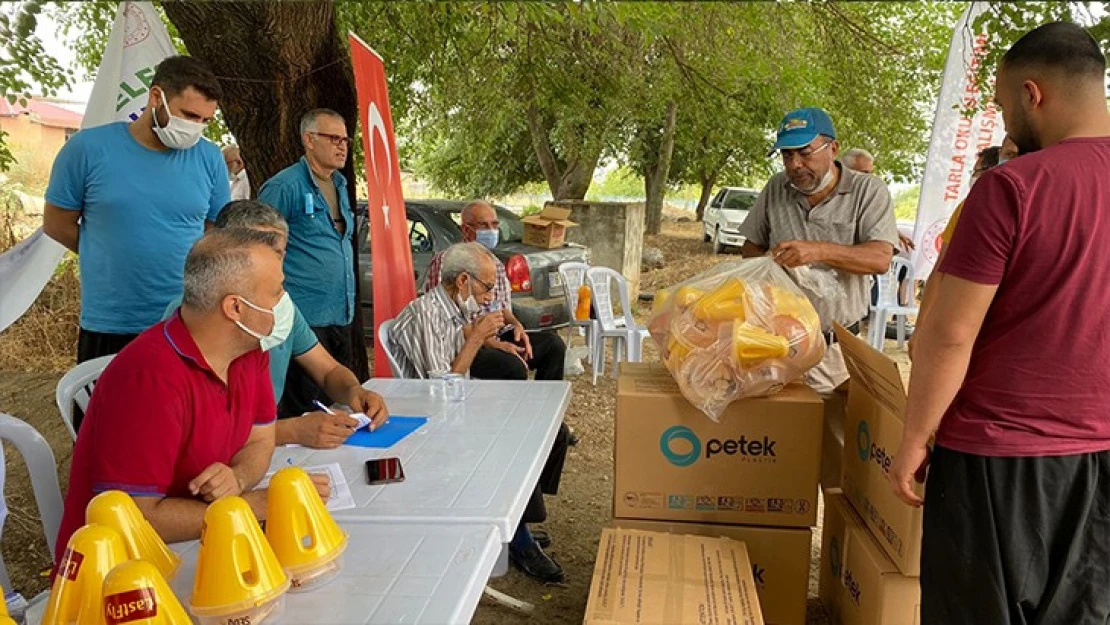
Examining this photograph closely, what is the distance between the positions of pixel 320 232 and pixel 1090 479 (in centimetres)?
290

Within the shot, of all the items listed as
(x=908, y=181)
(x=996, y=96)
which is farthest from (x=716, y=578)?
(x=908, y=181)

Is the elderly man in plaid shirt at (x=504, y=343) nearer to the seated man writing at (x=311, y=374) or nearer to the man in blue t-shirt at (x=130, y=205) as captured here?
the seated man writing at (x=311, y=374)

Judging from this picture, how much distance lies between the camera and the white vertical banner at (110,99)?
11.8 ft

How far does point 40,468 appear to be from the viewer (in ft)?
6.98

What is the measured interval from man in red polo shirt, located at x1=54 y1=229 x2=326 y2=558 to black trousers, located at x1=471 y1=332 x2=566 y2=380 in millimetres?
1973

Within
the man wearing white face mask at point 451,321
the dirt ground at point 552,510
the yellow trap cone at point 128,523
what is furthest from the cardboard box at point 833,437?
the yellow trap cone at point 128,523

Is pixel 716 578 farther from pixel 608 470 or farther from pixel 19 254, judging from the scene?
pixel 19 254

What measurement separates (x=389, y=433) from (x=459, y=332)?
117cm

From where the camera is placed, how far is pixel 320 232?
11.1 feet

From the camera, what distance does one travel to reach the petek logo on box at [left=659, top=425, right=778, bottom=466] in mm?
2422

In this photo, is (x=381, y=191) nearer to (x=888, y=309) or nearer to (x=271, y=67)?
(x=271, y=67)

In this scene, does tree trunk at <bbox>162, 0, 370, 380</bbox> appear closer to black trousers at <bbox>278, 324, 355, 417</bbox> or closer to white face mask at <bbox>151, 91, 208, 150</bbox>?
black trousers at <bbox>278, 324, 355, 417</bbox>

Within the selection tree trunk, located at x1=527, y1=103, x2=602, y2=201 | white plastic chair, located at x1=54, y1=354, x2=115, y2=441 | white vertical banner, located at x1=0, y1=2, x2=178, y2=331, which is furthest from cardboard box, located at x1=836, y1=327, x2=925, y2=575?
tree trunk, located at x1=527, y1=103, x2=602, y2=201

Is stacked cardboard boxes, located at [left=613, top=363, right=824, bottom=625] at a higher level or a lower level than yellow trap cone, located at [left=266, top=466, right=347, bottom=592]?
lower
